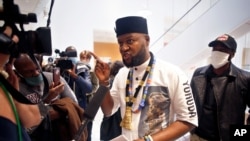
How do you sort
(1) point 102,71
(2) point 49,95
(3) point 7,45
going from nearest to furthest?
(3) point 7,45
(1) point 102,71
(2) point 49,95

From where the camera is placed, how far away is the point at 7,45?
0.51 meters

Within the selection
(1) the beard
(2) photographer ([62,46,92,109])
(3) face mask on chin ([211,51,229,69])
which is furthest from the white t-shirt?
(2) photographer ([62,46,92,109])

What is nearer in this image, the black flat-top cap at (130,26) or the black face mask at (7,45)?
the black face mask at (7,45)

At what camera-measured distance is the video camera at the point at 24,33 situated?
1.78ft

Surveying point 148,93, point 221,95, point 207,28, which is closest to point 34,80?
point 148,93

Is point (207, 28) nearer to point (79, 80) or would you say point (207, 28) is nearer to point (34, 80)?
point (79, 80)

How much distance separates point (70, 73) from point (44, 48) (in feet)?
4.67

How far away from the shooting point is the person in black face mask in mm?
1649

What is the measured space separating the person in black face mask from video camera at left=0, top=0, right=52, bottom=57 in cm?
154

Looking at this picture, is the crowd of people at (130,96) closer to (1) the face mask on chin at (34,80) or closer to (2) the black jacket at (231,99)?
(1) the face mask on chin at (34,80)

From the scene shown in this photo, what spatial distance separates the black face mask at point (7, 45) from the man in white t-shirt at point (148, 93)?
0.49m

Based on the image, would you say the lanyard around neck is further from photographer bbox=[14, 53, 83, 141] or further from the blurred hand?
photographer bbox=[14, 53, 83, 141]

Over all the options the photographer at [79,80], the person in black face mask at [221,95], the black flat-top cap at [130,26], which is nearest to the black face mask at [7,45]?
the black flat-top cap at [130,26]

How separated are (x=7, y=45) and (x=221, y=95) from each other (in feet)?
5.48
